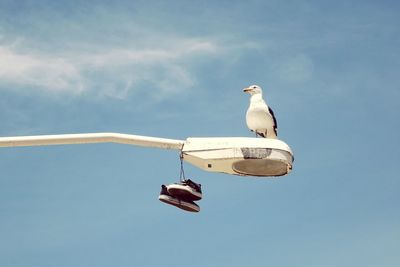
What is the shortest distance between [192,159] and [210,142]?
0.29 meters

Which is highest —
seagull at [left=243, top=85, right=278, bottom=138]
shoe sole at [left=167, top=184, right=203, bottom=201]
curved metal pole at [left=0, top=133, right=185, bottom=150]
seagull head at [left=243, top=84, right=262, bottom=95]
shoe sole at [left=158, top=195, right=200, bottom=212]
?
seagull head at [left=243, top=84, right=262, bottom=95]

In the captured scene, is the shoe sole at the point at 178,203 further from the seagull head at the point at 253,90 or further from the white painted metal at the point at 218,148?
the seagull head at the point at 253,90

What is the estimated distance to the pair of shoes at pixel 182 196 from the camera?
792 centimetres

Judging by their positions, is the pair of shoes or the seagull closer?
the pair of shoes

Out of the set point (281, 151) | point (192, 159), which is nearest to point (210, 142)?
point (192, 159)

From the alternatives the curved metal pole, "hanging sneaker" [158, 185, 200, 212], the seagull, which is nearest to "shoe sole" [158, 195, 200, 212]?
"hanging sneaker" [158, 185, 200, 212]

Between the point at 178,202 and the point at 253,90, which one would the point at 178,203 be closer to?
the point at 178,202

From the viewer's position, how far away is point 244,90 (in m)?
14.5

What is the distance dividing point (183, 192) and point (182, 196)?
A: 6cm

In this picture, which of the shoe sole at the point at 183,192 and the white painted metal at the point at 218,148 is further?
the shoe sole at the point at 183,192

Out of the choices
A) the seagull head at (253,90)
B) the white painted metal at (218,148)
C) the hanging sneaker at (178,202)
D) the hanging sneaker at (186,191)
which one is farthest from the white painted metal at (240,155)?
the seagull head at (253,90)

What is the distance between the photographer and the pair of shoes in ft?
26.0

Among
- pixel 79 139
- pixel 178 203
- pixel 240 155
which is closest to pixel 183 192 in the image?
pixel 178 203

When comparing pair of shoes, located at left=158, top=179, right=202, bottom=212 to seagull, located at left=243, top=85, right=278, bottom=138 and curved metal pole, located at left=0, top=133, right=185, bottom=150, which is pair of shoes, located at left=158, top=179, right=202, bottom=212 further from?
seagull, located at left=243, top=85, right=278, bottom=138
